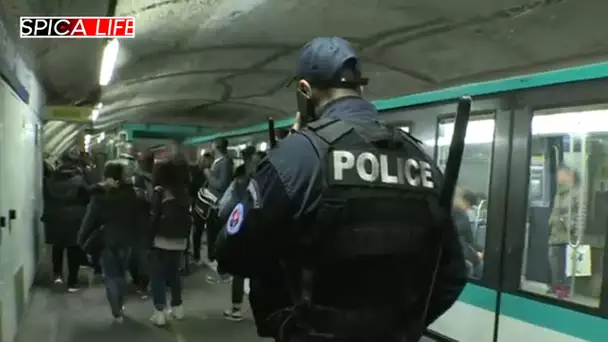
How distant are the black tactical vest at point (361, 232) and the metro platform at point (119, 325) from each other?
15.6 ft

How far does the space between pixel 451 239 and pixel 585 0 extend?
5.79 metres

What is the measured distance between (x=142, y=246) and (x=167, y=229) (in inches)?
22.6

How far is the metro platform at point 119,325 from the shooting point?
6.95 metres

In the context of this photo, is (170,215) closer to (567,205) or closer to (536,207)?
(536,207)

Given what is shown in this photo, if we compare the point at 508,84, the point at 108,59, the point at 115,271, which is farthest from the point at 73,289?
the point at 508,84

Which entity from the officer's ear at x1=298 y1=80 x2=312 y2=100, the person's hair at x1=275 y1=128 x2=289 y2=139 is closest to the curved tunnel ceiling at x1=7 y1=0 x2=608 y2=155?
the person's hair at x1=275 y1=128 x2=289 y2=139

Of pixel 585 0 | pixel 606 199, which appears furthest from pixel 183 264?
pixel 606 199

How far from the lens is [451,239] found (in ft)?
6.95

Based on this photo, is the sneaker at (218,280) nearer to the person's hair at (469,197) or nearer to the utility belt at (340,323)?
the person's hair at (469,197)

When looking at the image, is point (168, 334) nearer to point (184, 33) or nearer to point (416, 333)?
point (184, 33)

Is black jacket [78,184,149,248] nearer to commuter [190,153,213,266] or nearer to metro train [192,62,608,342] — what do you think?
metro train [192,62,608,342]

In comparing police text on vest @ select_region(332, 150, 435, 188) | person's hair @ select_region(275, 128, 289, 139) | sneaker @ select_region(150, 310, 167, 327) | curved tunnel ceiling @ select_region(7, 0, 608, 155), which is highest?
curved tunnel ceiling @ select_region(7, 0, 608, 155)

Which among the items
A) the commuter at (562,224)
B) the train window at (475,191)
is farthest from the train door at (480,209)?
the commuter at (562,224)

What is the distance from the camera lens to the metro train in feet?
15.3
